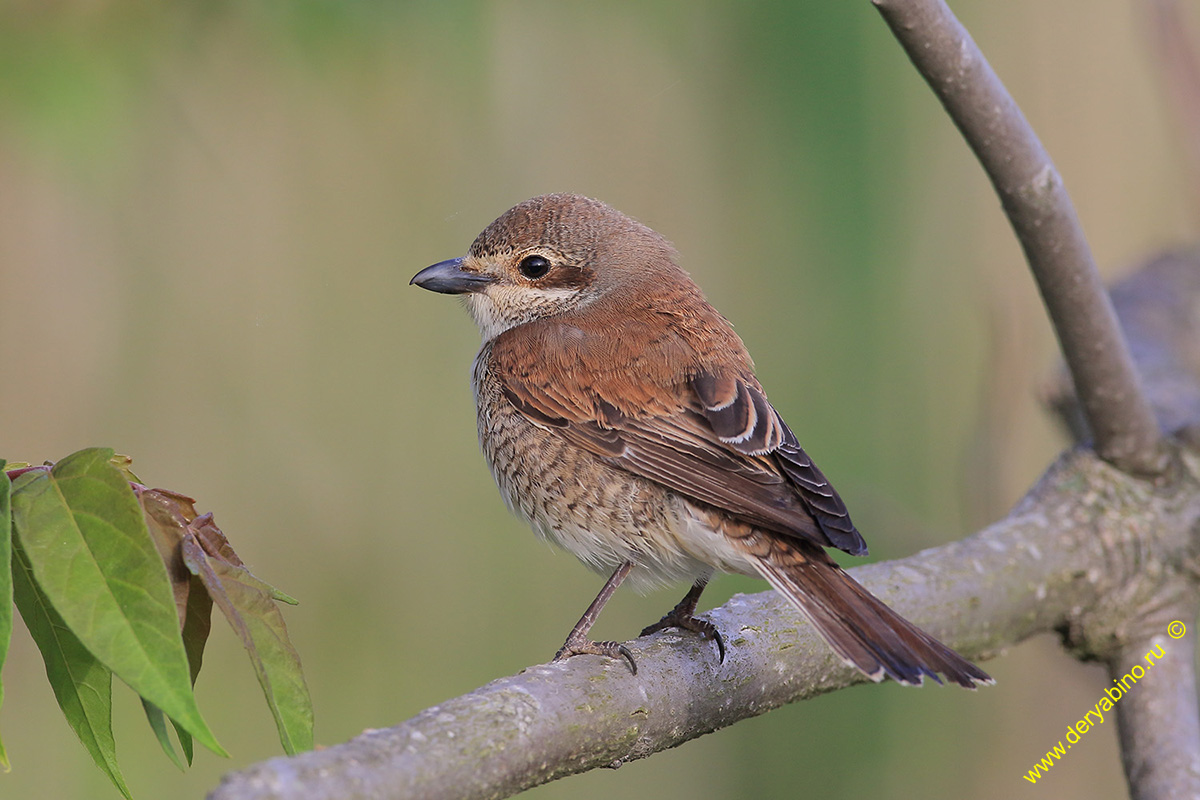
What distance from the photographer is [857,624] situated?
6.35 ft

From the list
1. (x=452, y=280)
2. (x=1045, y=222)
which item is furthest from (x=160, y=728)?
(x=1045, y=222)

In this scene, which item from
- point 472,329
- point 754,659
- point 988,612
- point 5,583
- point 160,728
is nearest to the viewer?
point 5,583

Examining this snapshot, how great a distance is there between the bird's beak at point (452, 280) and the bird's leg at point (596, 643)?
0.87 metres

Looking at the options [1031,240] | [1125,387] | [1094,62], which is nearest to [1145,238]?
[1094,62]

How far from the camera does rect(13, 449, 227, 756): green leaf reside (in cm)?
121

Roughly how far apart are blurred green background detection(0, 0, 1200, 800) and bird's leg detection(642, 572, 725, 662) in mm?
1240

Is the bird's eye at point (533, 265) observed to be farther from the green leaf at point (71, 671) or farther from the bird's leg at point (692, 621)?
the green leaf at point (71, 671)

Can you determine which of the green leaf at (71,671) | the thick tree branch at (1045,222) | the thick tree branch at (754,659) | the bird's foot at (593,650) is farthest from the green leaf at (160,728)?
the thick tree branch at (1045,222)

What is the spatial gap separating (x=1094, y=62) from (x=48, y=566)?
4.01 meters

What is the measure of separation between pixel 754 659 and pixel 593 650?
33 cm

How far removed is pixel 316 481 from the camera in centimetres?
394

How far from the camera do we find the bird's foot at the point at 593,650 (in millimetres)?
1875

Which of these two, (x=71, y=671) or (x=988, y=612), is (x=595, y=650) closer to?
(x=71, y=671)

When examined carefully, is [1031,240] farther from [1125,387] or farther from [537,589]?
[537,589]
